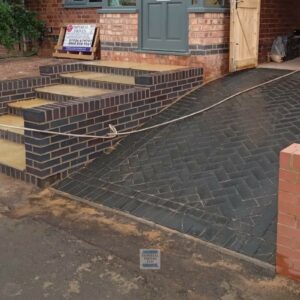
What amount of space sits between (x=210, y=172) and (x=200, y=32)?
3.44m

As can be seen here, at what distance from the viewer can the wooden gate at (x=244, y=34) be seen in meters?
7.79

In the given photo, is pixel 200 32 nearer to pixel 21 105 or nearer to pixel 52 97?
pixel 52 97

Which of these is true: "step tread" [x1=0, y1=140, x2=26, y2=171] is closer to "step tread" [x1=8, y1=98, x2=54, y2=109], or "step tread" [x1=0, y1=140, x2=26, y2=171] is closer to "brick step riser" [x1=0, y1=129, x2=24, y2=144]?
"brick step riser" [x1=0, y1=129, x2=24, y2=144]

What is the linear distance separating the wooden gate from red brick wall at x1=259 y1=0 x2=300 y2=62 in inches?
15.6

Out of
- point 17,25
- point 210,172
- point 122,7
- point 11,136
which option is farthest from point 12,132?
point 17,25

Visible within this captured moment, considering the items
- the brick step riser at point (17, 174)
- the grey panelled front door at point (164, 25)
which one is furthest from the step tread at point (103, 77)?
the brick step riser at point (17, 174)

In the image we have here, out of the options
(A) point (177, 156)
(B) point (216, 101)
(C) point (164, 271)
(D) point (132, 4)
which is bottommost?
(C) point (164, 271)

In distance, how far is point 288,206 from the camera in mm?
3334

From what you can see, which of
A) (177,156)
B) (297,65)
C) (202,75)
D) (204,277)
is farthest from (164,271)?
(297,65)

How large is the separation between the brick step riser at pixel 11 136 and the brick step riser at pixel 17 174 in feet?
2.19

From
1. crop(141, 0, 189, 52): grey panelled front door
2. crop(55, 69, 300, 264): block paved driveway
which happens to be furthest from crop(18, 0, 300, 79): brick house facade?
crop(55, 69, 300, 264): block paved driveway

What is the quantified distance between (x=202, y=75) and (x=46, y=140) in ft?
10.5

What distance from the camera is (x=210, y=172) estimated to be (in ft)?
15.9

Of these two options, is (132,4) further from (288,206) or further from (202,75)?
(288,206)
